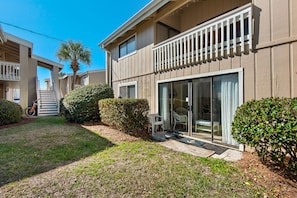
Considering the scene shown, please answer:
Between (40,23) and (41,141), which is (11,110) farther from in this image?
(40,23)

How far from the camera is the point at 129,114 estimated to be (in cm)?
634

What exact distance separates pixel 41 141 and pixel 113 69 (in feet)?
22.4

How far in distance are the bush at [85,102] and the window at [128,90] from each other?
130 centimetres

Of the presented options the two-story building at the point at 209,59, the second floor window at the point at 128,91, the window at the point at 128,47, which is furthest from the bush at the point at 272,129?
the window at the point at 128,47

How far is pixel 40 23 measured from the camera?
13.9 meters

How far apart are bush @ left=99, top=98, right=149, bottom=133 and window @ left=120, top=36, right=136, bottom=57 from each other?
4.19 meters

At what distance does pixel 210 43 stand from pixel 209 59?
0.54 metres

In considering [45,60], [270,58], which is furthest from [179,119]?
[45,60]

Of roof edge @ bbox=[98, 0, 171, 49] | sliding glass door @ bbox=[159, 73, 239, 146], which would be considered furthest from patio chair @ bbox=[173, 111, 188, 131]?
roof edge @ bbox=[98, 0, 171, 49]

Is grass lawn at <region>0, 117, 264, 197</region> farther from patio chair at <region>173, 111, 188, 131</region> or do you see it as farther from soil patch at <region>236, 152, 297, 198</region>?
patio chair at <region>173, 111, 188, 131</region>


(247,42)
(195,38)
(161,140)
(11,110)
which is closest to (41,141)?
(161,140)

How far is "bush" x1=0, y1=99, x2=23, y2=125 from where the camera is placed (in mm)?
8453

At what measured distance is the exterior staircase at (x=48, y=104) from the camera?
44.1 ft

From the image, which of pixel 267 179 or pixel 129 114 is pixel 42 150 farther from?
pixel 267 179
